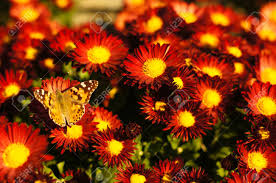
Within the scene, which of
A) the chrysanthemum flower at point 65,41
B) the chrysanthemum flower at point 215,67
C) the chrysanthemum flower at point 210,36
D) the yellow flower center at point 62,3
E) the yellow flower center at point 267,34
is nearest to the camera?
the chrysanthemum flower at point 215,67

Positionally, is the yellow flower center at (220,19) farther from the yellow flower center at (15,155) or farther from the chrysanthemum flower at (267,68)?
the yellow flower center at (15,155)

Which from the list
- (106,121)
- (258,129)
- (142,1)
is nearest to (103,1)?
(142,1)

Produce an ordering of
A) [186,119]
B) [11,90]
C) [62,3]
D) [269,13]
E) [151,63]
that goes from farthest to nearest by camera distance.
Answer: [62,3] → [269,13] → [11,90] → [151,63] → [186,119]

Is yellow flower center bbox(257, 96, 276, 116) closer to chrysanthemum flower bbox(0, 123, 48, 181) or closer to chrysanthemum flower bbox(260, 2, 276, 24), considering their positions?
chrysanthemum flower bbox(0, 123, 48, 181)

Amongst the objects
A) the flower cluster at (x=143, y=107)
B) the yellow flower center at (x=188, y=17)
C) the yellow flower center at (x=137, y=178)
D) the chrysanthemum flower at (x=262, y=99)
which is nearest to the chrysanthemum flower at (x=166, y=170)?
the flower cluster at (x=143, y=107)

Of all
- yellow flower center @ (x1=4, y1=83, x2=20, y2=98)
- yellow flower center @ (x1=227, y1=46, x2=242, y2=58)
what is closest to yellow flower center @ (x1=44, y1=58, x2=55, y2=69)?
yellow flower center @ (x1=4, y1=83, x2=20, y2=98)

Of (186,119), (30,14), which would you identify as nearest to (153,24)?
(186,119)

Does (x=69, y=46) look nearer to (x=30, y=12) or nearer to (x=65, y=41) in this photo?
(x=65, y=41)
